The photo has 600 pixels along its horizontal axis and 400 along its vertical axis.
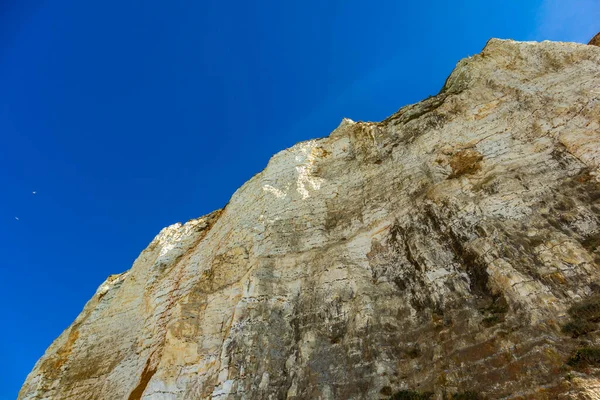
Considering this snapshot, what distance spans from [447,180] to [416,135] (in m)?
3.97

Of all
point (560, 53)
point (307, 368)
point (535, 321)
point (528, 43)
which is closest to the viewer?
point (535, 321)

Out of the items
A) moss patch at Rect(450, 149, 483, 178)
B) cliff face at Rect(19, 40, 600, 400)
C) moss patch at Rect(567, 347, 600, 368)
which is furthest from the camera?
moss patch at Rect(450, 149, 483, 178)

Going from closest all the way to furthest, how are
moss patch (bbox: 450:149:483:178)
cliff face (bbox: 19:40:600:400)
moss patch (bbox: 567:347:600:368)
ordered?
moss patch (bbox: 567:347:600:368)
cliff face (bbox: 19:40:600:400)
moss patch (bbox: 450:149:483:178)

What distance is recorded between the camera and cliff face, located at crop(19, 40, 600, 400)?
8.68 metres

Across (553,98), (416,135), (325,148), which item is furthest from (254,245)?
(553,98)

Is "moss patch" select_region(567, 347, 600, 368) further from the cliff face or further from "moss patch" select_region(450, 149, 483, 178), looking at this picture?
"moss patch" select_region(450, 149, 483, 178)

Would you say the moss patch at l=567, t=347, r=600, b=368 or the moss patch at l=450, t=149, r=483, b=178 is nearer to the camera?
the moss patch at l=567, t=347, r=600, b=368

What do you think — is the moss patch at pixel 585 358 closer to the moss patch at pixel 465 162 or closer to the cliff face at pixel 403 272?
the cliff face at pixel 403 272

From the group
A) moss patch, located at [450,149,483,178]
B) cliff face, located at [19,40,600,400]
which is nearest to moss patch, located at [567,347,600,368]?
cliff face, located at [19,40,600,400]

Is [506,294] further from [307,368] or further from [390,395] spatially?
[307,368]

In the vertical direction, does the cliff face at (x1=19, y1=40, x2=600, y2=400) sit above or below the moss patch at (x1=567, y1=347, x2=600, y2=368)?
above

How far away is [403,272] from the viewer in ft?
39.0

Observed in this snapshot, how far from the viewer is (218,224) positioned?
1955 cm

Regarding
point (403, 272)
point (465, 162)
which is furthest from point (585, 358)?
point (465, 162)
